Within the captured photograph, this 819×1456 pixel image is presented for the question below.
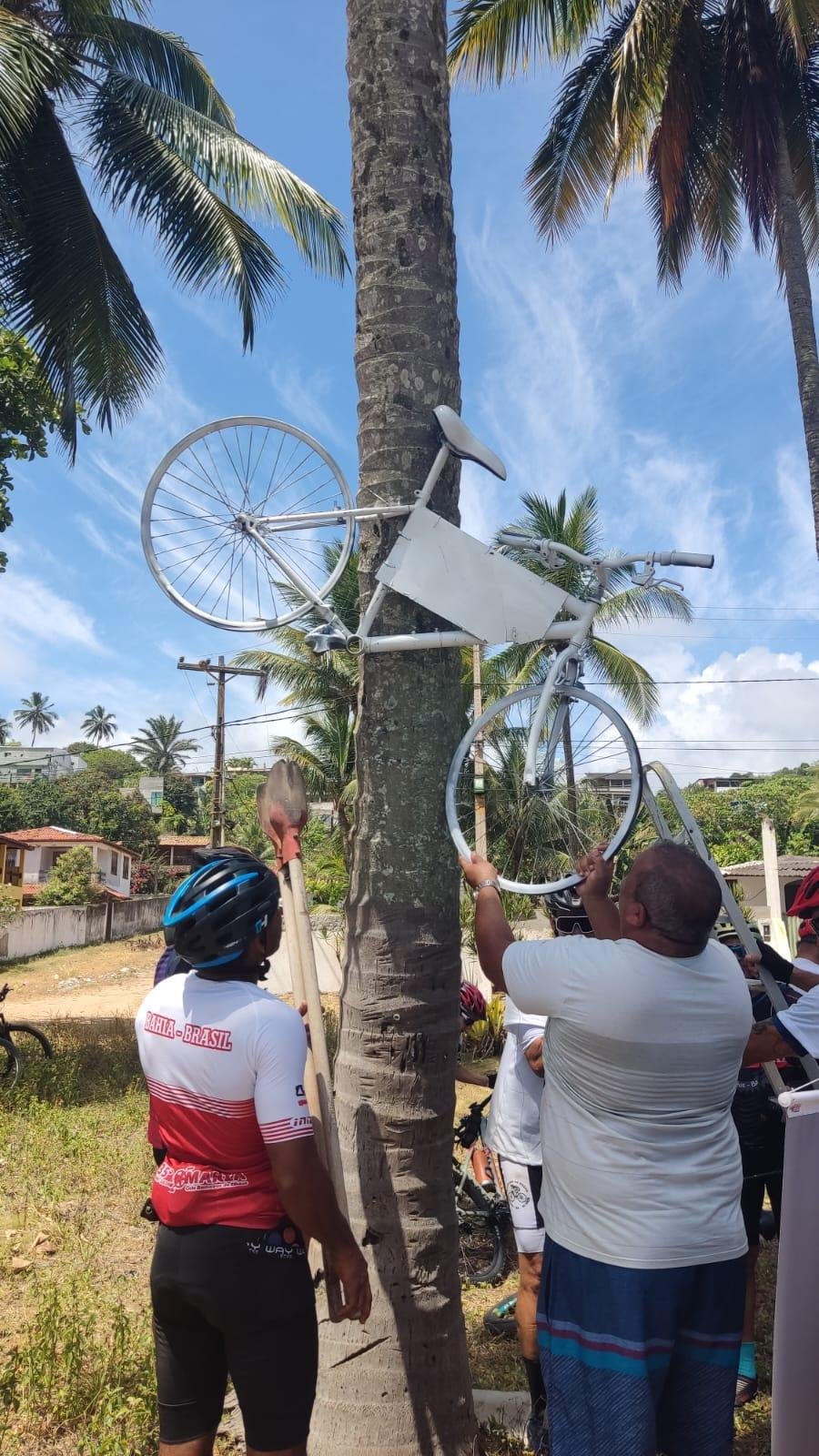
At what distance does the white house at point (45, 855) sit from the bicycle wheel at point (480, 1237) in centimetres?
3251

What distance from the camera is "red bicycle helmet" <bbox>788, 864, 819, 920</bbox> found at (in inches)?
132

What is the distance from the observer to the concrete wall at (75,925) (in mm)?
25734

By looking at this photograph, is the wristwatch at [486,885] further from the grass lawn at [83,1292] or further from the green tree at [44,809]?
the green tree at [44,809]

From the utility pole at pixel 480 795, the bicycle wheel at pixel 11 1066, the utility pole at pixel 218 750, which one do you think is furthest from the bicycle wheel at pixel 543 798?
the utility pole at pixel 218 750

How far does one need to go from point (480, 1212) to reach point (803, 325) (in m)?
9.34

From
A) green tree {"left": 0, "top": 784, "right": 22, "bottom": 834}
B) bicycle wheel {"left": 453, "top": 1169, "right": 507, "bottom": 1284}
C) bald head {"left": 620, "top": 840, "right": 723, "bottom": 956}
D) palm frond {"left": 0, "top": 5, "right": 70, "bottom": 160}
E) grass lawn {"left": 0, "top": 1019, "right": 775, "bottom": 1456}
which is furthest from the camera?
green tree {"left": 0, "top": 784, "right": 22, "bottom": 834}

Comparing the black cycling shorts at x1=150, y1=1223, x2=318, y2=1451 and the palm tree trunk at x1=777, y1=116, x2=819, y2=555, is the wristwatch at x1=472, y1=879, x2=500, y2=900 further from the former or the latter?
the palm tree trunk at x1=777, y1=116, x2=819, y2=555

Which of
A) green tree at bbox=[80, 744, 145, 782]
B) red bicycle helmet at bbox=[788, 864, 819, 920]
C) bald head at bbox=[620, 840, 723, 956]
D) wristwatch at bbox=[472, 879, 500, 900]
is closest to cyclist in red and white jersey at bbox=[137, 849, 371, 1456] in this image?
wristwatch at bbox=[472, 879, 500, 900]

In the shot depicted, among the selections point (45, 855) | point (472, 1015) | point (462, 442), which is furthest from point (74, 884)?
point (462, 442)

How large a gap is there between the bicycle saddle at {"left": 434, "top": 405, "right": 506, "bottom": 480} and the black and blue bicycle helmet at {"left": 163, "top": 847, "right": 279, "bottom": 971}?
1.47m

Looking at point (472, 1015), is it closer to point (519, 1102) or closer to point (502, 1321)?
point (502, 1321)

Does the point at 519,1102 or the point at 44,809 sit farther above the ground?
the point at 44,809

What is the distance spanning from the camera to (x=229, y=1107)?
6.43ft

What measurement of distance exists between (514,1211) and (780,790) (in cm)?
4655
